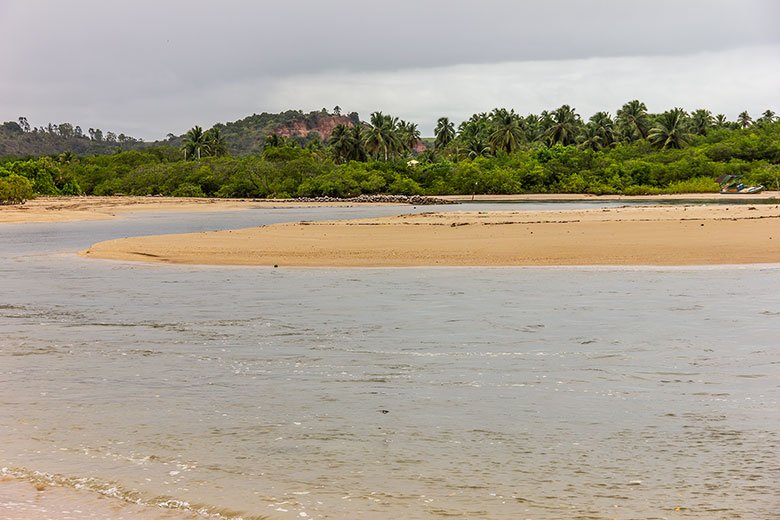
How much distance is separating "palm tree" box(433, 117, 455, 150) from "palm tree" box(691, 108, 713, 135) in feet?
139

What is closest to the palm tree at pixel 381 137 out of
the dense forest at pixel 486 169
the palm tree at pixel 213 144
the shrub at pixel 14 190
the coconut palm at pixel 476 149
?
the dense forest at pixel 486 169

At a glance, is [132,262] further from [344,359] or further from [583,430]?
[583,430]

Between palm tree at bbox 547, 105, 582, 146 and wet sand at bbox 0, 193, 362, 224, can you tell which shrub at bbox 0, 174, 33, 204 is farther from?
palm tree at bbox 547, 105, 582, 146

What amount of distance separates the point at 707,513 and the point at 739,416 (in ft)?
8.59

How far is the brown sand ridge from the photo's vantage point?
78.2 feet

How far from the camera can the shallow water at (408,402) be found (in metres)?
Result: 6.06

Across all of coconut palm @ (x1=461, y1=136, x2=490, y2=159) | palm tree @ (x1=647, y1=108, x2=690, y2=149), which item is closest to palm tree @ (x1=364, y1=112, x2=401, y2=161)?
coconut palm @ (x1=461, y1=136, x2=490, y2=159)

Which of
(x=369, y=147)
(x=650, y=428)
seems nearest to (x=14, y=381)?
(x=650, y=428)

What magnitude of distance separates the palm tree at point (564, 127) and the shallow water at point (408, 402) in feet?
364

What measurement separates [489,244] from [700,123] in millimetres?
110731

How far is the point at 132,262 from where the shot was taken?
1029 inches

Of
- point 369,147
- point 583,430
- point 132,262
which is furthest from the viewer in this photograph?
point 369,147

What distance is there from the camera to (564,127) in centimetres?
12431

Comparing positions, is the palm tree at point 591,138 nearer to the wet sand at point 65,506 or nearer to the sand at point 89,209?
the sand at point 89,209
